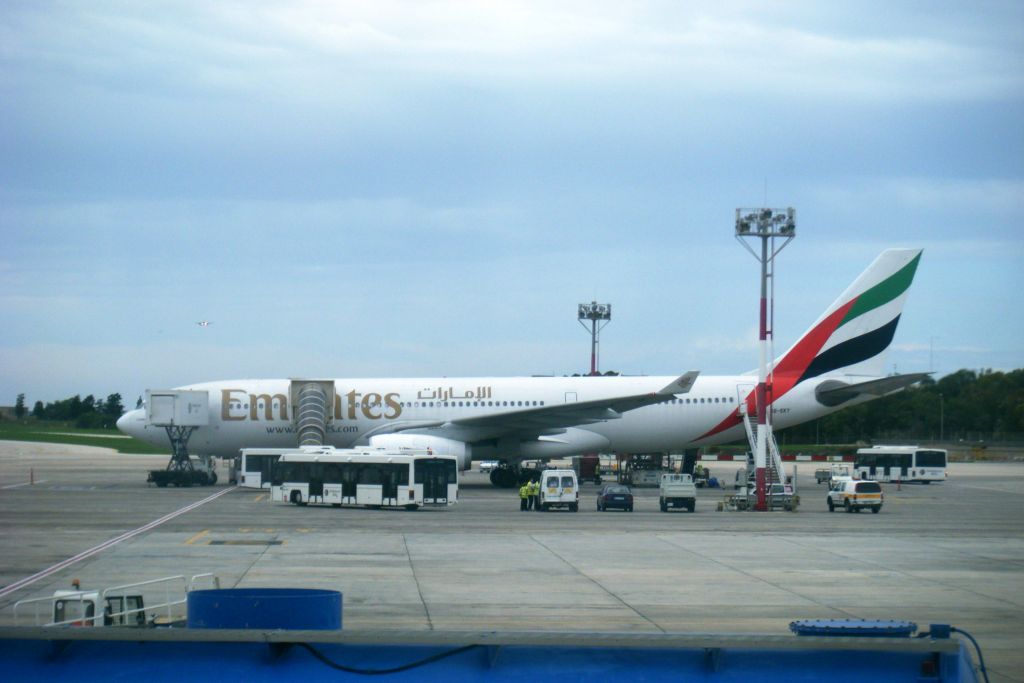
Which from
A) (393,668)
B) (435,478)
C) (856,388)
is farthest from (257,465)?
(393,668)

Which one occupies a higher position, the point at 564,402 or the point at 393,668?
the point at 564,402

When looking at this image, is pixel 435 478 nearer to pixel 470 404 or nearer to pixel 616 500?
pixel 616 500

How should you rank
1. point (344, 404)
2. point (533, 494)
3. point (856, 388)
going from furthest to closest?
point (344, 404) < point (856, 388) < point (533, 494)

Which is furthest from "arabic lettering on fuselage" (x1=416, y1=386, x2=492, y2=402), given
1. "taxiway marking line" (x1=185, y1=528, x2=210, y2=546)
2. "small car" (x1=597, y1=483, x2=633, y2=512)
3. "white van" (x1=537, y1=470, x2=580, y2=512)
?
"taxiway marking line" (x1=185, y1=528, x2=210, y2=546)

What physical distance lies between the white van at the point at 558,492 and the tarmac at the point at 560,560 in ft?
5.30

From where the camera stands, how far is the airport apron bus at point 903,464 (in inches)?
2564

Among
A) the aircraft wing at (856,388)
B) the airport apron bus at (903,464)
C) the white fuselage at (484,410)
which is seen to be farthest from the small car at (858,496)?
the airport apron bus at (903,464)

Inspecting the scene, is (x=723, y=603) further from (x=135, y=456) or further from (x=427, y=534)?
(x=135, y=456)

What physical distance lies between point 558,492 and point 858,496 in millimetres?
11139

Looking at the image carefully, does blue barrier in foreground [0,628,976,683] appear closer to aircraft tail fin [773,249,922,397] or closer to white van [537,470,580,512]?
white van [537,470,580,512]

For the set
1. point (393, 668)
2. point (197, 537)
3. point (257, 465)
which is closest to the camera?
point (393, 668)

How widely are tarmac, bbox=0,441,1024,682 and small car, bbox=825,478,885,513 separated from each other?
1.66 ft

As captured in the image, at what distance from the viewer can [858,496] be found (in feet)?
134

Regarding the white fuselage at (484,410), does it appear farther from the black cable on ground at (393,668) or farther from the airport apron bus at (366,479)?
the black cable on ground at (393,668)
